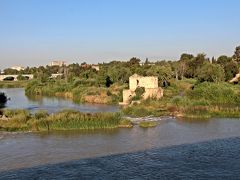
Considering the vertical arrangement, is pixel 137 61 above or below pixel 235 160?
above

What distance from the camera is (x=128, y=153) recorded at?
17.8 metres

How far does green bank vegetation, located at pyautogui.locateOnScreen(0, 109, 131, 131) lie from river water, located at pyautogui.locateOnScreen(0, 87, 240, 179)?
1.97ft

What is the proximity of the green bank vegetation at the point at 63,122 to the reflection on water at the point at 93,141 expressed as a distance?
568 mm

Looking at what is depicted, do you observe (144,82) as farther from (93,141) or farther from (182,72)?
(182,72)

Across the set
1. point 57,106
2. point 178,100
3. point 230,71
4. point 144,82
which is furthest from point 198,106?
point 230,71

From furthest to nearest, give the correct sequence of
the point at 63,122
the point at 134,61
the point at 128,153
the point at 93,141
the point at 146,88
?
1. the point at 134,61
2. the point at 146,88
3. the point at 63,122
4. the point at 93,141
5. the point at 128,153

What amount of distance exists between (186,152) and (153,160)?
2.01 meters

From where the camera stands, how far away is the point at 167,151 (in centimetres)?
1791

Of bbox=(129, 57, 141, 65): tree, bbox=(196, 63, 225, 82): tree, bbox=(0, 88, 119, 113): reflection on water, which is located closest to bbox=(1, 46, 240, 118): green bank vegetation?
bbox=(196, 63, 225, 82): tree

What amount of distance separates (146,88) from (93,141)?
16865 millimetres

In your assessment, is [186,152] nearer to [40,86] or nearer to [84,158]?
[84,158]

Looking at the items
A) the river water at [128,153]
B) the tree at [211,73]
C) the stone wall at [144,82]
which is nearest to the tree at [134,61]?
the tree at [211,73]

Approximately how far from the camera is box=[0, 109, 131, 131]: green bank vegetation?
22734 mm

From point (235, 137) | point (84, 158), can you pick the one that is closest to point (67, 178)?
point (84, 158)
